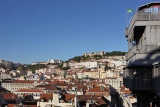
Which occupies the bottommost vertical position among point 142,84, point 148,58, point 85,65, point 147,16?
point 142,84

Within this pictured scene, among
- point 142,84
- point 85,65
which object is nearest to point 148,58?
point 142,84

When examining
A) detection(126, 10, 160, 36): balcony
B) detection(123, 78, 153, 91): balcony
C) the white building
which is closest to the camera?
detection(123, 78, 153, 91): balcony

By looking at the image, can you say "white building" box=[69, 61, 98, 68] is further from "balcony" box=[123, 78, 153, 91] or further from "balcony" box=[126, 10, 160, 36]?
"balcony" box=[123, 78, 153, 91]

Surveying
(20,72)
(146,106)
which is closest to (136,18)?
(146,106)

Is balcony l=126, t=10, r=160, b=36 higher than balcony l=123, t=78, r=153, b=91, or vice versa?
balcony l=126, t=10, r=160, b=36

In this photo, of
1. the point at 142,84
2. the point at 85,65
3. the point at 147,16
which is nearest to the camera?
the point at 142,84

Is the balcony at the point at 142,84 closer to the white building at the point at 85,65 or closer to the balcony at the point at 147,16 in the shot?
the balcony at the point at 147,16

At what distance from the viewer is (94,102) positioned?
96.4 feet

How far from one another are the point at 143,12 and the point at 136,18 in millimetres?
301

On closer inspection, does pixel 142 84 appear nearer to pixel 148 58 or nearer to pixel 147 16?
pixel 148 58

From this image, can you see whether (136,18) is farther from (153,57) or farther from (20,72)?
(20,72)

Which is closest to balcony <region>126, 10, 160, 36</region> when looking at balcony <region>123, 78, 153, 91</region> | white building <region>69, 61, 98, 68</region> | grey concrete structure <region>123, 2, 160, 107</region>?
grey concrete structure <region>123, 2, 160, 107</region>

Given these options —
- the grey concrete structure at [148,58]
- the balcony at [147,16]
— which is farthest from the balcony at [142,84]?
the balcony at [147,16]

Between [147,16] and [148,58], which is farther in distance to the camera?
[147,16]
